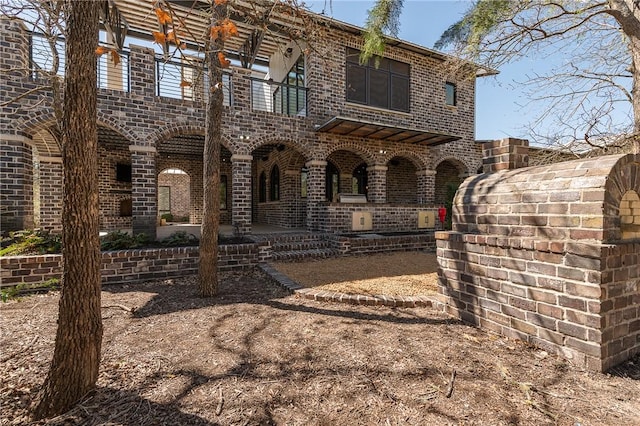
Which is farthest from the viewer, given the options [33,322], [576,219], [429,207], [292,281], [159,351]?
[429,207]

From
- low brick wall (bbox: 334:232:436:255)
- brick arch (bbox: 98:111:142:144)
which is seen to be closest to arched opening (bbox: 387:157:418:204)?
low brick wall (bbox: 334:232:436:255)

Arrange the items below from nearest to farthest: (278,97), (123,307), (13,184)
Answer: (123,307) < (13,184) < (278,97)

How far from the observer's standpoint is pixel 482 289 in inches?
124

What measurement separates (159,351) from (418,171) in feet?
37.1

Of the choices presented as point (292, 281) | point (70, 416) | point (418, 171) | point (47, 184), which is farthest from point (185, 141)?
point (70, 416)

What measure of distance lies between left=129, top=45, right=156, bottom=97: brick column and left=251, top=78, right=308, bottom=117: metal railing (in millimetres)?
2658

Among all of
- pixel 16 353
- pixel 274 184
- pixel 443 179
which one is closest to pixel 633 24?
pixel 16 353

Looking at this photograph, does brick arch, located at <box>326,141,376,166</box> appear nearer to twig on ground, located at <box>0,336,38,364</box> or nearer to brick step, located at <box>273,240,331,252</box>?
brick step, located at <box>273,240,331,252</box>

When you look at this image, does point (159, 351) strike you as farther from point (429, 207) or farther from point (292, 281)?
point (429, 207)

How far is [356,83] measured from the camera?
10.8 metres

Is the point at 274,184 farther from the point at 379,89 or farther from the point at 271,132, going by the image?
the point at 379,89

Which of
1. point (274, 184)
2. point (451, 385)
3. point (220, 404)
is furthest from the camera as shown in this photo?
point (274, 184)

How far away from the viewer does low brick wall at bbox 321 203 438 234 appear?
909cm

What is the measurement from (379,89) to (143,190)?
9029mm
